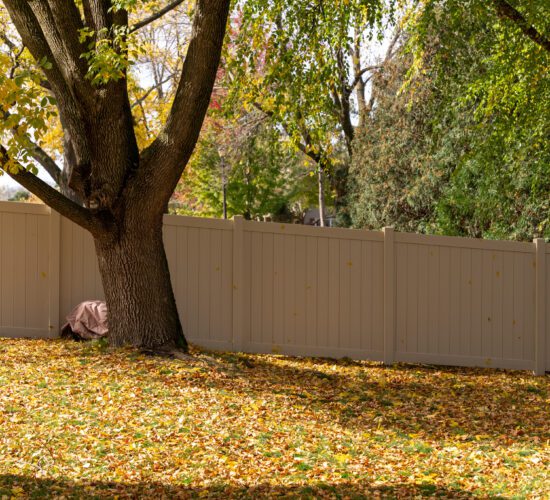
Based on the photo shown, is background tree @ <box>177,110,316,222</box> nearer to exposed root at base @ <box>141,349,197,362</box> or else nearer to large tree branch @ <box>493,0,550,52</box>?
large tree branch @ <box>493,0,550,52</box>

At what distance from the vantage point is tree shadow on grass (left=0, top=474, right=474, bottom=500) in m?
4.59

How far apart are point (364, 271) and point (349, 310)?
1.66ft

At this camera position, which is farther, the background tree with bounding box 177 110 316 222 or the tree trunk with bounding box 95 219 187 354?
the background tree with bounding box 177 110 316 222

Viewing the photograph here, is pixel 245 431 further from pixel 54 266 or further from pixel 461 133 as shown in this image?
pixel 461 133

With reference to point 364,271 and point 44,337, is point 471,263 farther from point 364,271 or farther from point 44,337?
point 44,337

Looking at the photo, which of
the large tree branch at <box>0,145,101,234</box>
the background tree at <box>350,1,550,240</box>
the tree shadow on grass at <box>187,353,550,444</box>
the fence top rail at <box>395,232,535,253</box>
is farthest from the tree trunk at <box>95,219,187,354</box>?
the background tree at <box>350,1,550,240</box>

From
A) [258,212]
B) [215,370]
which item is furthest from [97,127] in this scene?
[258,212]

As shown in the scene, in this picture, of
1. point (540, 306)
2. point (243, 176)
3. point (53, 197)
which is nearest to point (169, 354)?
point (53, 197)

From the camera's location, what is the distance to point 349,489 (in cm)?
486

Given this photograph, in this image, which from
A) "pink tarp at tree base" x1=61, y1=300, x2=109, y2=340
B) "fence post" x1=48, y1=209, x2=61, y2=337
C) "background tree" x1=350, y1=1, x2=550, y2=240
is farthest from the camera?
"background tree" x1=350, y1=1, x2=550, y2=240

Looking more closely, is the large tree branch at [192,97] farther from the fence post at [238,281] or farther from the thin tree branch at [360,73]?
the thin tree branch at [360,73]

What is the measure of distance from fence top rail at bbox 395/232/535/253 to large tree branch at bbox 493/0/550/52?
2447mm

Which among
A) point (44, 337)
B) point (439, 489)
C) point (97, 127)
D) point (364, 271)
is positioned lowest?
point (439, 489)

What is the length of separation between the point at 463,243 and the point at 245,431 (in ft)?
17.0
